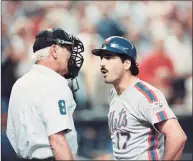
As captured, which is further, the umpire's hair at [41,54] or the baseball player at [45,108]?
the umpire's hair at [41,54]

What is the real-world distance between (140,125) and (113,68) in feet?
1.69

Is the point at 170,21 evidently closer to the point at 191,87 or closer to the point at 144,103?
the point at 191,87

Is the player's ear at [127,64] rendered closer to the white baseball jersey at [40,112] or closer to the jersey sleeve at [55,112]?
the white baseball jersey at [40,112]

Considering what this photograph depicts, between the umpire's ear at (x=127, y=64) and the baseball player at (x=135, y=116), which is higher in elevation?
the umpire's ear at (x=127, y=64)

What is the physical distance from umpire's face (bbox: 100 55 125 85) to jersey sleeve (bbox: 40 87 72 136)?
62cm

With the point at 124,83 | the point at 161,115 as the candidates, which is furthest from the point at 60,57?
the point at 161,115

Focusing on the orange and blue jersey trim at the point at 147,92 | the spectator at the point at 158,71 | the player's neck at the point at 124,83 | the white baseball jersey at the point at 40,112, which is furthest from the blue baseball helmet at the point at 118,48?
the spectator at the point at 158,71

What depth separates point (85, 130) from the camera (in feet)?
26.8

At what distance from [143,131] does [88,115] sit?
168 inches

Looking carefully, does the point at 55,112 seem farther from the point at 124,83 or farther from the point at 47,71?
the point at 124,83

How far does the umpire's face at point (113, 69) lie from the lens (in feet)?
14.0

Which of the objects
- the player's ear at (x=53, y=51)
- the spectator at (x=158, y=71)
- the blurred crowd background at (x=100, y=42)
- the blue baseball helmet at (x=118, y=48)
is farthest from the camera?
the spectator at (x=158, y=71)

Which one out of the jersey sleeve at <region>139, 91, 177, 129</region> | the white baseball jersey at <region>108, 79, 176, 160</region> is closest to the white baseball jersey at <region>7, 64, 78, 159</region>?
the white baseball jersey at <region>108, 79, 176, 160</region>

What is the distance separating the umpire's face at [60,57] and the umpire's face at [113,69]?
1.11ft
